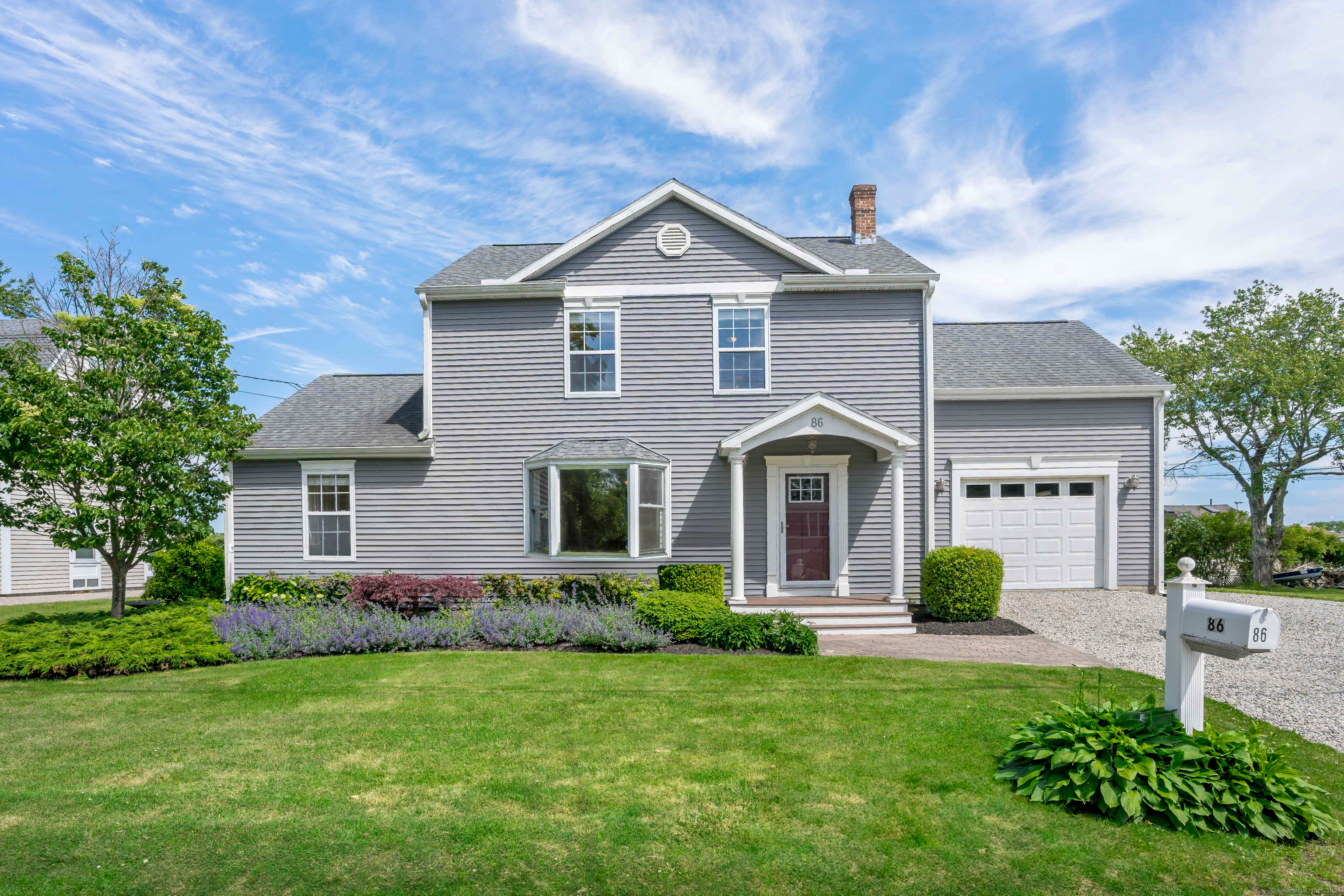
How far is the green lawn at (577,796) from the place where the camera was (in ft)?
12.9

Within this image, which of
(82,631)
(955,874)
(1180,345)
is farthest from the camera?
(1180,345)

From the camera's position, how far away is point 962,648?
10.1 metres

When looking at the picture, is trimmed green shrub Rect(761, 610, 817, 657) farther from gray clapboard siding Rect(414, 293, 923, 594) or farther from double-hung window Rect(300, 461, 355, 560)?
double-hung window Rect(300, 461, 355, 560)

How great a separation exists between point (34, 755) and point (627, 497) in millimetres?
8278

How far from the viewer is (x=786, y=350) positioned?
13422 millimetres

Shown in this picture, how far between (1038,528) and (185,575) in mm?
17751

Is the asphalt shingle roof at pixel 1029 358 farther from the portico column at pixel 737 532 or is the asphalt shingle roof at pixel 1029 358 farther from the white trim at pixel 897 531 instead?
the portico column at pixel 737 532

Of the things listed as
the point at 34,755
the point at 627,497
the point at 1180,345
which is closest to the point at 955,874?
the point at 34,755

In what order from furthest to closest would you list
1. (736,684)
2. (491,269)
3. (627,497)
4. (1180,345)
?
1. (1180,345)
2. (491,269)
3. (627,497)
4. (736,684)

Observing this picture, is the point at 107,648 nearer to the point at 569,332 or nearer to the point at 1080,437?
the point at 569,332

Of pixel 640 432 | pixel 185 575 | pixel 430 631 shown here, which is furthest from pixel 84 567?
pixel 640 432

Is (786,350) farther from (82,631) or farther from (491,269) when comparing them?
(82,631)

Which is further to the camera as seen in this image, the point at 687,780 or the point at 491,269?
the point at 491,269

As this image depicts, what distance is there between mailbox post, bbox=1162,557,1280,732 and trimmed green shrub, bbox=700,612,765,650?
5318 mm
